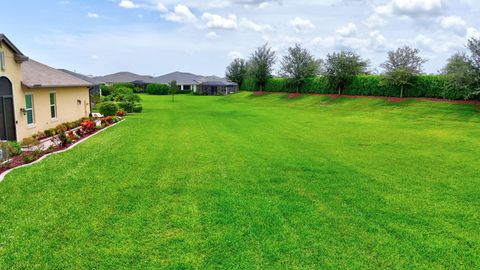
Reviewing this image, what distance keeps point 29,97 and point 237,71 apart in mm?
63400

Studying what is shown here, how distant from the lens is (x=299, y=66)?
5166cm

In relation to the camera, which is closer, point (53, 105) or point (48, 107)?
point (48, 107)

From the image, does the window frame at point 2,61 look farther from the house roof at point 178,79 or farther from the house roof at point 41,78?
the house roof at point 178,79

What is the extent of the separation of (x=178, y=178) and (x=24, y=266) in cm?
503

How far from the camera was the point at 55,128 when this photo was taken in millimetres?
18750

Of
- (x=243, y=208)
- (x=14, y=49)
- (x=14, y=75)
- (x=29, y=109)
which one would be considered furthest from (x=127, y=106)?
(x=243, y=208)

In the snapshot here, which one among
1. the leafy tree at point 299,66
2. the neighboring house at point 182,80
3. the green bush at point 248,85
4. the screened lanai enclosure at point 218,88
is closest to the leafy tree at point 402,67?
the leafy tree at point 299,66

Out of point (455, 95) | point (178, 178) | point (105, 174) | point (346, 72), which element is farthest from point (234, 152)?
point (346, 72)

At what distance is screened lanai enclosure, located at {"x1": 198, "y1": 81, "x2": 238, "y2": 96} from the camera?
245 feet

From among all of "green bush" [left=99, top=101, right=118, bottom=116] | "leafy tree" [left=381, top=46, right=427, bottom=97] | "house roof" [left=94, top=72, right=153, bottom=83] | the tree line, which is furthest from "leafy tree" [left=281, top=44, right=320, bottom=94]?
"house roof" [left=94, top=72, right=153, bottom=83]

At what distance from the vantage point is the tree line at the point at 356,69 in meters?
28.3

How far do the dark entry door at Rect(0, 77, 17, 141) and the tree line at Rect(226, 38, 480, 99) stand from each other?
29099 mm

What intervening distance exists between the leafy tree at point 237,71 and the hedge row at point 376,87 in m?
20.2

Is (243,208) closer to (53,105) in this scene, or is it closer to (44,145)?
(44,145)
